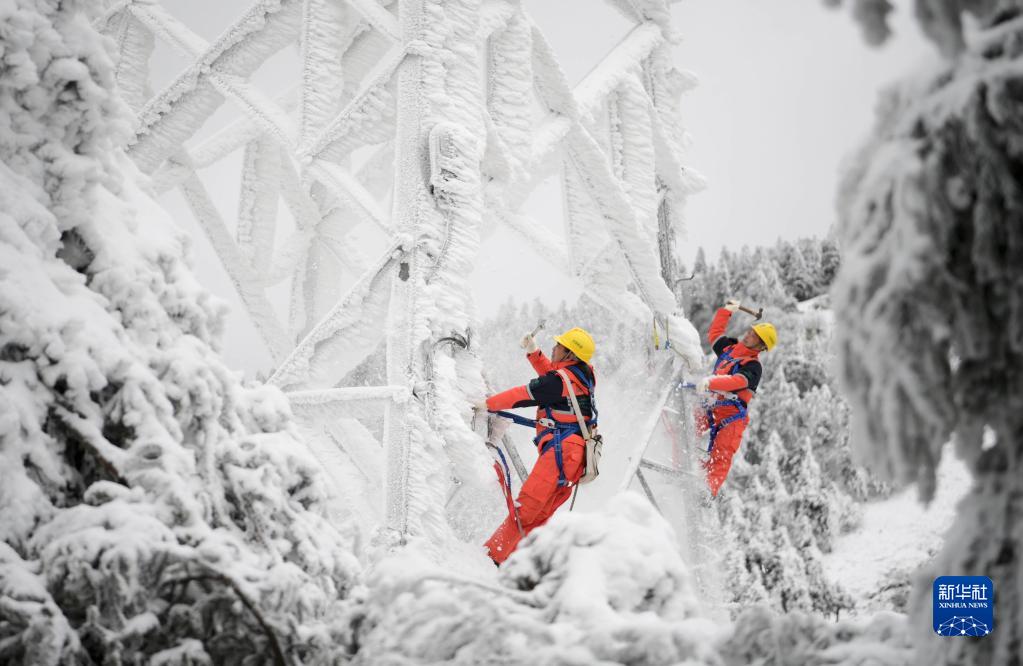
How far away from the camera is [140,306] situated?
2330mm

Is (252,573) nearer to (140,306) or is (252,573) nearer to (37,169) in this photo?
(140,306)

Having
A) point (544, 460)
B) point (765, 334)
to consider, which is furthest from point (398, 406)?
point (765, 334)

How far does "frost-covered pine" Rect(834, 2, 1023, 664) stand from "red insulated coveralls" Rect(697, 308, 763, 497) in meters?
6.41

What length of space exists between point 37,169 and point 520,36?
4828 millimetres

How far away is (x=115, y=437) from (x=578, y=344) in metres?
3.70

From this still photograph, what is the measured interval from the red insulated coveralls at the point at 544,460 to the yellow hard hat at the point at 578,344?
0.25 feet

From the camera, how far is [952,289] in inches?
48.1

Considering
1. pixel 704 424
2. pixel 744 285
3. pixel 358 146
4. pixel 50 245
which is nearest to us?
pixel 50 245

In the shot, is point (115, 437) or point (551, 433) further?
point (551, 433)

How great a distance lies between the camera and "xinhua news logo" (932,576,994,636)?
1.31 meters

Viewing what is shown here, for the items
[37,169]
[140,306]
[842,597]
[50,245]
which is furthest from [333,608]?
[842,597]

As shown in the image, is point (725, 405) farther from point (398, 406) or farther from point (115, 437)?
point (115, 437)

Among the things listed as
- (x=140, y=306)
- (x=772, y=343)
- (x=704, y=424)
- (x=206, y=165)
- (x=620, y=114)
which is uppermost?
(x=620, y=114)

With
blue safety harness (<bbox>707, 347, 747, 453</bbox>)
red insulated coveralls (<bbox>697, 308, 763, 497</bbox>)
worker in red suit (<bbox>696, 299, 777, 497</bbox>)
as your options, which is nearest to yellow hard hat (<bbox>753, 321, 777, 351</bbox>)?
worker in red suit (<bbox>696, 299, 777, 497</bbox>)
